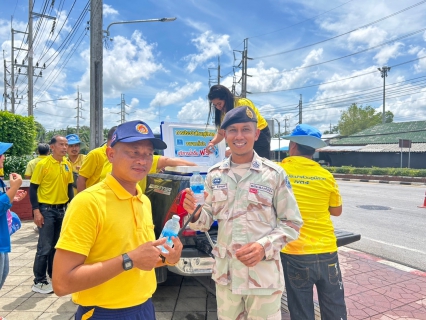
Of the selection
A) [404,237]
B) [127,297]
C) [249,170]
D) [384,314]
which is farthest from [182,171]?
[404,237]

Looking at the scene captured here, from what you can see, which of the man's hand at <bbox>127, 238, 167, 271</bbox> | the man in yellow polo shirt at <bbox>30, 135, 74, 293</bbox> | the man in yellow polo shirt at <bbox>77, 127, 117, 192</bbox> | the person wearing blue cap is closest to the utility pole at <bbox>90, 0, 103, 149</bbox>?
the man in yellow polo shirt at <bbox>30, 135, 74, 293</bbox>

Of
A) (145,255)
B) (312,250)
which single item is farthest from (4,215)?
(312,250)

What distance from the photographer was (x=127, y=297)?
61.0 inches

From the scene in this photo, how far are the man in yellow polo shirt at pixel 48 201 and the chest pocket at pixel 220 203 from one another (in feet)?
9.40

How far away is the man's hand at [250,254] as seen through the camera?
1821 millimetres

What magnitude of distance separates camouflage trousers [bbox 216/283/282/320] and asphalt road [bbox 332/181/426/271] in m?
4.23

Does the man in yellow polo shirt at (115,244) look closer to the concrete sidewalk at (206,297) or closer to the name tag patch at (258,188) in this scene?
the name tag patch at (258,188)

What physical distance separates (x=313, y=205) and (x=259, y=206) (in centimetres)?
65

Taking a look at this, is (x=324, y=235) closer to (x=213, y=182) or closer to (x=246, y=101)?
(x=213, y=182)

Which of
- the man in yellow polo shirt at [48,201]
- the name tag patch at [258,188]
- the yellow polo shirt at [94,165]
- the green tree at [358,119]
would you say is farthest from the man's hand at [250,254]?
the green tree at [358,119]

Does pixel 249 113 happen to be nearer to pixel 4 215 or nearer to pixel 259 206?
pixel 259 206

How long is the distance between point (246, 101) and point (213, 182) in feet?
5.70

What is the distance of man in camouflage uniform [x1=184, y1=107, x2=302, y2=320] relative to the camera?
199 centimetres

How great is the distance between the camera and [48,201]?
4.21 m
